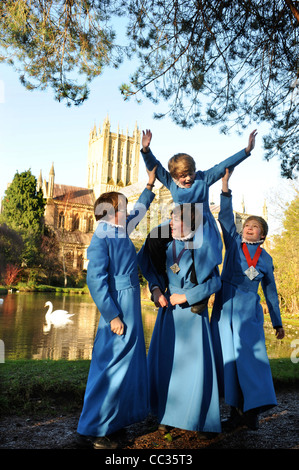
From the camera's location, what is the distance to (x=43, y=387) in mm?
3900

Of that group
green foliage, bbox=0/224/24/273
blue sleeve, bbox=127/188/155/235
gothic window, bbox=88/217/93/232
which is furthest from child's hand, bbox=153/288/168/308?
gothic window, bbox=88/217/93/232

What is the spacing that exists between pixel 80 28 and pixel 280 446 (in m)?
5.15

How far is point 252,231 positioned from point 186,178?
0.80 m

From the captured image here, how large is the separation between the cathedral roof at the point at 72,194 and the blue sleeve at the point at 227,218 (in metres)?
61.5

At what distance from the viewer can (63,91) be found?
5078mm

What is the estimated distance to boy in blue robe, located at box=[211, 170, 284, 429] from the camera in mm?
3102

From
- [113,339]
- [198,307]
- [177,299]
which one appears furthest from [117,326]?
[198,307]

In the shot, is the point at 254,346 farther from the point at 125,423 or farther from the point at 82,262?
the point at 82,262

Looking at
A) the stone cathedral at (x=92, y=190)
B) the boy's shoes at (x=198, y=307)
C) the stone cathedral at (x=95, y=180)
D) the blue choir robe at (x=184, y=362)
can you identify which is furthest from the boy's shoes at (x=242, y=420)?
the stone cathedral at (x=95, y=180)

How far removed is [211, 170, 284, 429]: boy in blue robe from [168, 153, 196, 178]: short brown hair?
0.38 m

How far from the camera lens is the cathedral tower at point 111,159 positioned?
8044 cm

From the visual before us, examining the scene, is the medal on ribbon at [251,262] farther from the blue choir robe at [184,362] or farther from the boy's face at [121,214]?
the boy's face at [121,214]

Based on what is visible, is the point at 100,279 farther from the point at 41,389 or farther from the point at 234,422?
the point at 41,389

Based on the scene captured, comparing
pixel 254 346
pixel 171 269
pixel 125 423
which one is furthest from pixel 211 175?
pixel 125 423
